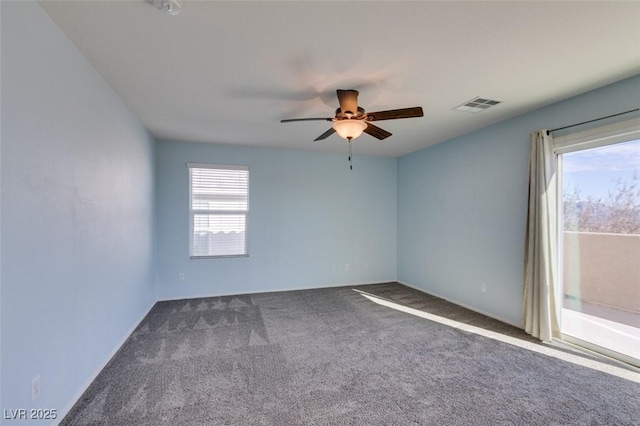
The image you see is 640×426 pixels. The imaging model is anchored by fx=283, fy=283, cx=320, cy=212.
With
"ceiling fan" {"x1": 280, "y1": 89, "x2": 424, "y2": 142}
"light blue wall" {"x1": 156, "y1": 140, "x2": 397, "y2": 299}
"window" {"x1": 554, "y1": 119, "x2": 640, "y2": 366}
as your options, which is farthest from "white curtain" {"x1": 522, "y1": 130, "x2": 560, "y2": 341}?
"light blue wall" {"x1": 156, "y1": 140, "x2": 397, "y2": 299}

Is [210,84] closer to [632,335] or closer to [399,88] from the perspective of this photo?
[399,88]

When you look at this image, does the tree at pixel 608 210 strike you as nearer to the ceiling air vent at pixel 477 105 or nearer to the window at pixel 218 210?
the ceiling air vent at pixel 477 105

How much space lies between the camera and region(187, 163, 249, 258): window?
4.72 m

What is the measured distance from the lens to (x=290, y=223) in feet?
17.0

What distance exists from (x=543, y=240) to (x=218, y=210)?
4537 mm

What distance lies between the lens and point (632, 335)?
105 inches

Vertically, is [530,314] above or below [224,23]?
below

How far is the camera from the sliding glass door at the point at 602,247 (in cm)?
262

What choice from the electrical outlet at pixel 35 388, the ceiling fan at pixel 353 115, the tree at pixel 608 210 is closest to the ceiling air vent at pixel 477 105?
the ceiling fan at pixel 353 115

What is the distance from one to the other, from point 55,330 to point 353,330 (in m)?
2.72

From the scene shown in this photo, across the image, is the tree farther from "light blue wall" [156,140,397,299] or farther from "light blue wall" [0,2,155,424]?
"light blue wall" [0,2,155,424]

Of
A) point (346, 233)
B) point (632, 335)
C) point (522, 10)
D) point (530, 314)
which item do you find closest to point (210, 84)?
point (522, 10)

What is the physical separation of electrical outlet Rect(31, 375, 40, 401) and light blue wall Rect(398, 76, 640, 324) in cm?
445

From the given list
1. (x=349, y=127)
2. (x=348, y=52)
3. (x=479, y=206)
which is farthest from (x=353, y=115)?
(x=479, y=206)
